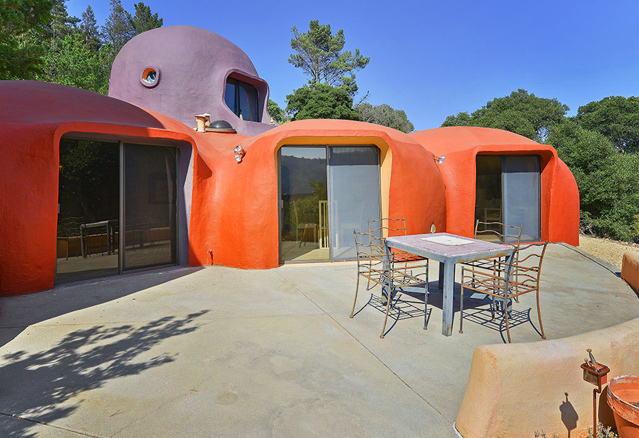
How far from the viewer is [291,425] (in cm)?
228

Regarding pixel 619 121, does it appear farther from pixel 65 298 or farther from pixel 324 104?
pixel 65 298

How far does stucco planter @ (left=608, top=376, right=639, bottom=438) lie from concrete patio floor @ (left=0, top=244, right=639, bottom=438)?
0.92 m

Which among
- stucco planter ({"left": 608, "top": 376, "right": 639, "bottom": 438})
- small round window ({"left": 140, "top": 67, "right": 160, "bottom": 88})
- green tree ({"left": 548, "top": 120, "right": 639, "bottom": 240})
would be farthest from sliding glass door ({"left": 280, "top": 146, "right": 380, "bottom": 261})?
green tree ({"left": 548, "top": 120, "right": 639, "bottom": 240})

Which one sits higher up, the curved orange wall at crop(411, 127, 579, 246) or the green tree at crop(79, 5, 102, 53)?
the green tree at crop(79, 5, 102, 53)

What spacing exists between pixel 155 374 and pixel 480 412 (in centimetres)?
258

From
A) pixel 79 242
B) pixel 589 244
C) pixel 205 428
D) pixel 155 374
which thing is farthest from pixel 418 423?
pixel 589 244

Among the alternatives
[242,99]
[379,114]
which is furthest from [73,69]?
[379,114]

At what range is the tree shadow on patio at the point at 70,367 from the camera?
7.93 feet

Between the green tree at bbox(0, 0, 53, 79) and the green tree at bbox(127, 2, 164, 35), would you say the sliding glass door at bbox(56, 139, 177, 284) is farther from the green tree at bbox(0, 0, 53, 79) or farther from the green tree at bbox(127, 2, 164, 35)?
the green tree at bbox(127, 2, 164, 35)

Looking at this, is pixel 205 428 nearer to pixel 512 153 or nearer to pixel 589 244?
pixel 512 153

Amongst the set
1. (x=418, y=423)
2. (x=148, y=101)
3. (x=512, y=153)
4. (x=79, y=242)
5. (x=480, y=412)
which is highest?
(x=148, y=101)

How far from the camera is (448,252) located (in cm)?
371

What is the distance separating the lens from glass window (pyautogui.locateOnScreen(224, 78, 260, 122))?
40.0 ft

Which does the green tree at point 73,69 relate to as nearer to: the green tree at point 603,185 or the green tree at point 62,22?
the green tree at point 62,22
